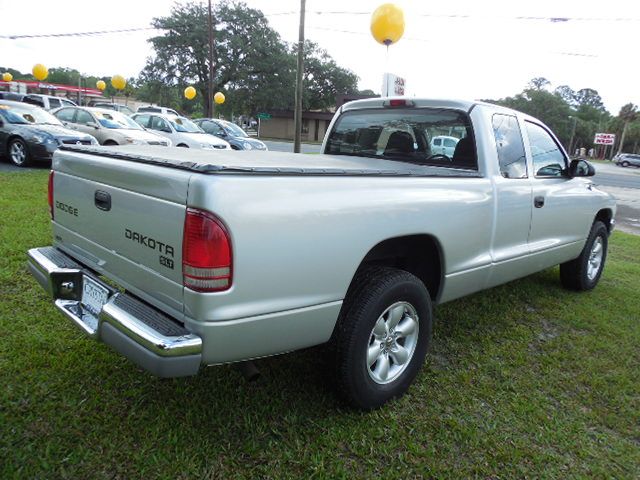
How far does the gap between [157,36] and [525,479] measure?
4835cm

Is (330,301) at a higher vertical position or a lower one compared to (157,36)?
lower

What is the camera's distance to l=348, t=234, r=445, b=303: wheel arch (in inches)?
112

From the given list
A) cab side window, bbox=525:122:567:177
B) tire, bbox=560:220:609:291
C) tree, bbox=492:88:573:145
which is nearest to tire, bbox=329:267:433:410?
cab side window, bbox=525:122:567:177

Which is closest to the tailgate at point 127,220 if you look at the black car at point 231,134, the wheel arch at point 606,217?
the wheel arch at point 606,217

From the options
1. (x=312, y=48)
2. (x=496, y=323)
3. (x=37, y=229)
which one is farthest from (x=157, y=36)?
(x=496, y=323)

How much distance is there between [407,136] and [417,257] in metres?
1.23

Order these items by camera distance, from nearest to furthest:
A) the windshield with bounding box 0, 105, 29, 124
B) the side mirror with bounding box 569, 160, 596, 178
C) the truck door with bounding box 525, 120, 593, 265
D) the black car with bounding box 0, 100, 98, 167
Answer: the truck door with bounding box 525, 120, 593, 265
the side mirror with bounding box 569, 160, 596, 178
the black car with bounding box 0, 100, 98, 167
the windshield with bounding box 0, 105, 29, 124

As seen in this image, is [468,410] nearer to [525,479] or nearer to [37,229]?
[525,479]

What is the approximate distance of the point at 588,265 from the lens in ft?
16.9

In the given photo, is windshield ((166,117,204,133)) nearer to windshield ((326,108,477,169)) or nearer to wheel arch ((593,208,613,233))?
windshield ((326,108,477,169))

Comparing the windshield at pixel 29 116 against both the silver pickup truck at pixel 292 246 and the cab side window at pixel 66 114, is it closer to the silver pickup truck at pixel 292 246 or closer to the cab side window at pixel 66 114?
the cab side window at pixel 66 114

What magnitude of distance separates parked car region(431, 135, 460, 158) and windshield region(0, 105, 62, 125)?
10.8m

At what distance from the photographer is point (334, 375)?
8.42 feet

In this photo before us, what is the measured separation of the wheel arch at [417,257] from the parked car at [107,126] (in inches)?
411
